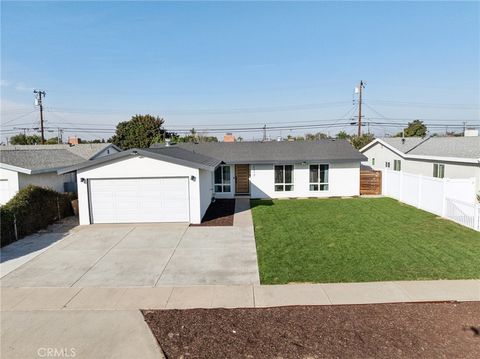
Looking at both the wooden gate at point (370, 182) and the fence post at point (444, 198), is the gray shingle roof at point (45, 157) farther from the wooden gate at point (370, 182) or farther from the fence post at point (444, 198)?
the fence post at point (444, 198)

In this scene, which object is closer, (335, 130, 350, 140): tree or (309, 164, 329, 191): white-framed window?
(309, 164, 329, 191): white-framed window

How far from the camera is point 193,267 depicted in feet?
30.4

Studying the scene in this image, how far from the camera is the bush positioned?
12.1 metres

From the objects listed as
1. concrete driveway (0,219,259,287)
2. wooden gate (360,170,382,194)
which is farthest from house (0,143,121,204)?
wooden gate (360,170,382,194)

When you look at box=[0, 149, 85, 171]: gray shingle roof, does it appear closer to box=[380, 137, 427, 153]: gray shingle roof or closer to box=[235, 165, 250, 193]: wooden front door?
box=[235, 165, 250, 193]: wooden front door

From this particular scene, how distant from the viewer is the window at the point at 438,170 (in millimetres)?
18859

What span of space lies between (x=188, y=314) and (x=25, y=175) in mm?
14809

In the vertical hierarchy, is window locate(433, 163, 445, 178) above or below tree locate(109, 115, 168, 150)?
below

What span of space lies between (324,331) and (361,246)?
17.8ft

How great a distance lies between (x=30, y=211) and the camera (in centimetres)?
1353

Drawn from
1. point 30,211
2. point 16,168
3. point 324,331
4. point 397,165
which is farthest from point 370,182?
point 16,168

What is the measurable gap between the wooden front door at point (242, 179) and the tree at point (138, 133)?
28.4m

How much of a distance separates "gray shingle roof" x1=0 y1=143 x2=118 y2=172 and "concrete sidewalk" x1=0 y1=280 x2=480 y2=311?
1130cm

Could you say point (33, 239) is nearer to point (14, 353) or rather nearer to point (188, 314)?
point (14, 353)
